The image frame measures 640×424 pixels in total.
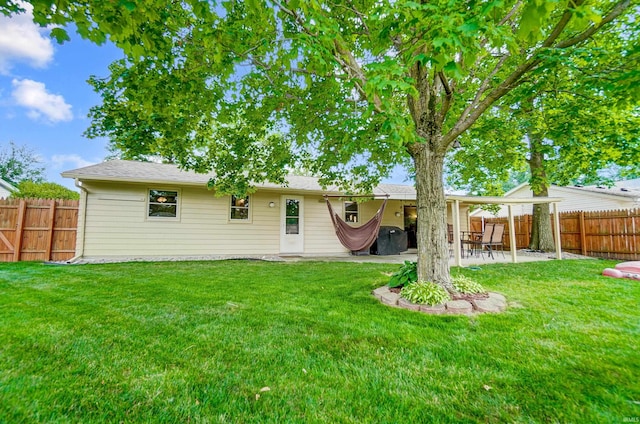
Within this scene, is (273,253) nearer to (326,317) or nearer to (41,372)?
(326,317)

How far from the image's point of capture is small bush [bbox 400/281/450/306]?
3.13m

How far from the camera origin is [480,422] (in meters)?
1.34

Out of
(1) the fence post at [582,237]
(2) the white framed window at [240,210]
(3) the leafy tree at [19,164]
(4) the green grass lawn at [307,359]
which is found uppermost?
(3) the leafy tree at [19,164]

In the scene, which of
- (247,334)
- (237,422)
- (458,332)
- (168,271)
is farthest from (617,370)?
(168,271)

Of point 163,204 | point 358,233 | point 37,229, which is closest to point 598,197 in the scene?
point 358,233

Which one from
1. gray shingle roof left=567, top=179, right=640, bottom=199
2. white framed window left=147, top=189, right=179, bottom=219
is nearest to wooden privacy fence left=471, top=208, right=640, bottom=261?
gray shingle roof left=567, top=179, right=640, bottom=199

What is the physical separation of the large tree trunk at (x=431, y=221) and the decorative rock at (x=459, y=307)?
0.29 meters

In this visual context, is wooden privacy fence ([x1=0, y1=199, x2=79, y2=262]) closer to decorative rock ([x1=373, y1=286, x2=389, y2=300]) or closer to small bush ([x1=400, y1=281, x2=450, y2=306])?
decorative rock ([x1=373, y1=286, x2=389, y2=300])

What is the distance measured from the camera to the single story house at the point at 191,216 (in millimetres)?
7102

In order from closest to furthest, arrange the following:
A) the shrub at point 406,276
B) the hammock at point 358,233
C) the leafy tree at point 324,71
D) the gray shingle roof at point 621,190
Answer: the leafy tree at point 324,71 → the shrub at point 406,276 → the hammock at point 358,233 → the gray shingle roof at point 621,190

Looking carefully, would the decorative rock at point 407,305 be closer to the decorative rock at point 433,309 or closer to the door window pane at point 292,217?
the decorative rock at point 433,309

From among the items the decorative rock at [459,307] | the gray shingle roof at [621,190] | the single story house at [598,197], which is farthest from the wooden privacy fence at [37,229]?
the gray shingle roof at [621,190]

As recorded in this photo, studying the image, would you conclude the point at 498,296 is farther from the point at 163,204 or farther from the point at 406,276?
the point at 163,204

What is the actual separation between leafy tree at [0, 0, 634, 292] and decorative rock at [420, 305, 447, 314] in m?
0.47
